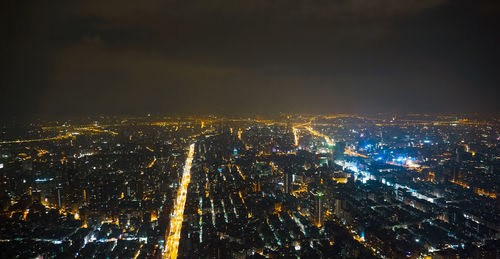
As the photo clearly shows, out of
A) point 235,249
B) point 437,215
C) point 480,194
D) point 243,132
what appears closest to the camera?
point 235,249

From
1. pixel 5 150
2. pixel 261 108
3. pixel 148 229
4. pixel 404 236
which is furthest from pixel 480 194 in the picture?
pixel 261 108

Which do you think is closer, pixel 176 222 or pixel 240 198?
pixel 176 222

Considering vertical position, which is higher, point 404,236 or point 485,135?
point 485,135

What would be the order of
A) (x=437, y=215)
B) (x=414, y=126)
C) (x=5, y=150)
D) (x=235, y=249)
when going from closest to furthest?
(x=235, y=249) → (x=437, y=215) → (x=5, y=150) → (x=414, y=126)

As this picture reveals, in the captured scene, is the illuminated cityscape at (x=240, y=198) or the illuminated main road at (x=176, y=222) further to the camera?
the illuminated main road at (x=176, y=222)

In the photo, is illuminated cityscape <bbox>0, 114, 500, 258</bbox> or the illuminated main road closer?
illuminated cityscape <bbox>0, 114, 500, 258</bbox>

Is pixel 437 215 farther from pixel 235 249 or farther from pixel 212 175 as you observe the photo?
pixel 212 175

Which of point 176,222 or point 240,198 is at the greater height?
point 240,198

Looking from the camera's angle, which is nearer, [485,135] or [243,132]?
[485,135]
